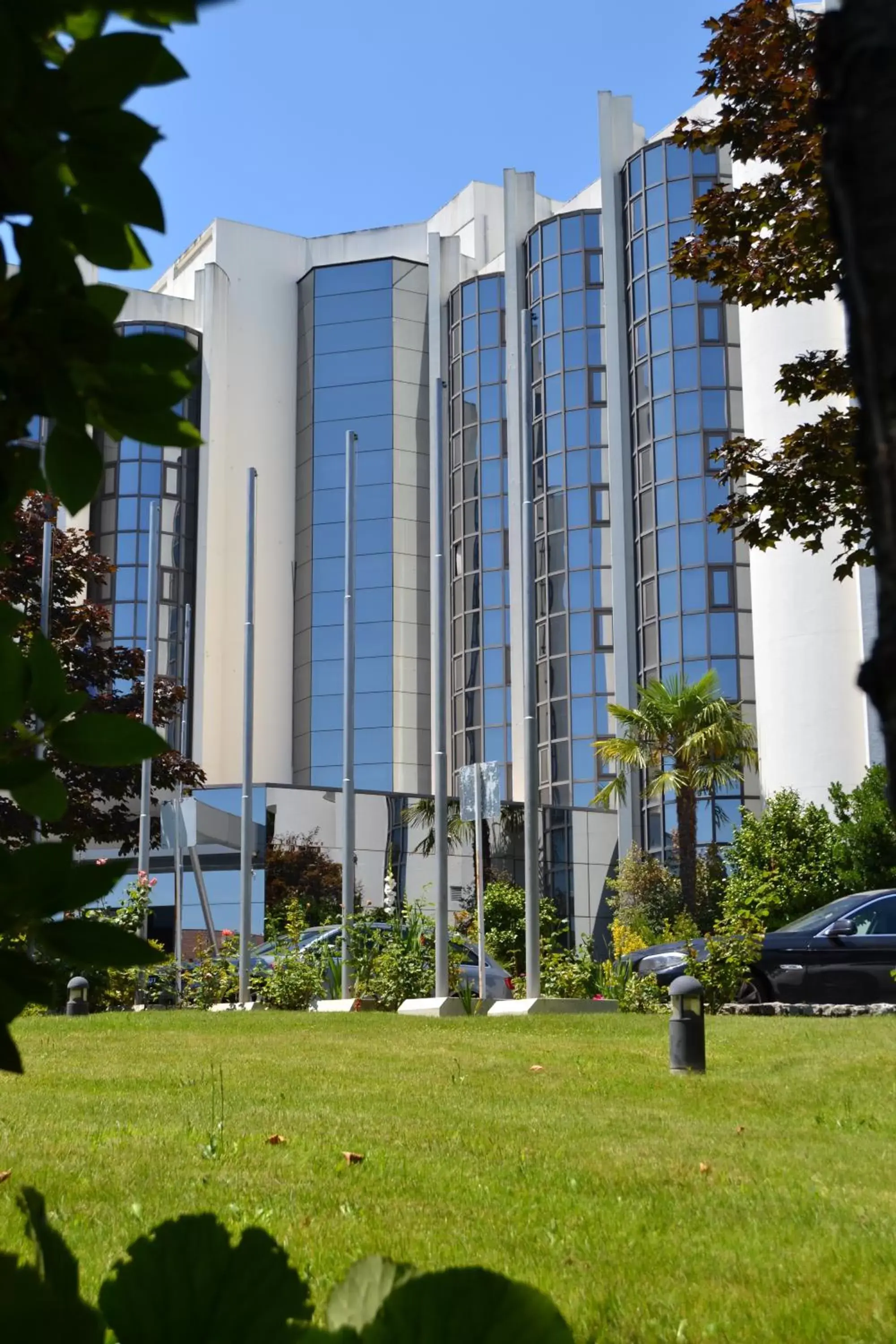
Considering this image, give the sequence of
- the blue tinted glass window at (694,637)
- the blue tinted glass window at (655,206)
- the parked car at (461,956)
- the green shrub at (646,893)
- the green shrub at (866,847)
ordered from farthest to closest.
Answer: the blue tinted glass window at (655,206), the blue tinted glass window at (694,637), the green shrub at (646,893), the green shrub at (866,847), the parked car at (461,956)

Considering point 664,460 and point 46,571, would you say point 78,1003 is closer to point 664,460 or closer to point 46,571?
point 46,571

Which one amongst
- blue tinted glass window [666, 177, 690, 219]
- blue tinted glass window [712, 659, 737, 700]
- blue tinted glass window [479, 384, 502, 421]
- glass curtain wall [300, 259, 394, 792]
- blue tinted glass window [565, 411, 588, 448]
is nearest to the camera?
blue tinted glass window [712, 659, 737, 700]

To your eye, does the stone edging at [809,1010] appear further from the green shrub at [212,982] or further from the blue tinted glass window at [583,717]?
the blue tinted glass window at [583,717]

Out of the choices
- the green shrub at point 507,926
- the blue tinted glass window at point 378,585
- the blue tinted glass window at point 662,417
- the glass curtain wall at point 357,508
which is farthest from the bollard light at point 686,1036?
the blue tinted glass window at point 378,585

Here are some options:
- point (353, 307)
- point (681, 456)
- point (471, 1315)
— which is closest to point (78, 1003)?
point (471, 1315)

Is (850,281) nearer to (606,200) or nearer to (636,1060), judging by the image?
(636,1060)

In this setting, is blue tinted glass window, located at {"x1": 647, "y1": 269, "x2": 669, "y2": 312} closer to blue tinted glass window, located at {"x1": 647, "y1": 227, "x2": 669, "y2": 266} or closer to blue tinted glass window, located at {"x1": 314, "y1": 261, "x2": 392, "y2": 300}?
blue tinted glass window, located at {"x1": 647, "y1": 227, "x2": 669, "y2": 266}

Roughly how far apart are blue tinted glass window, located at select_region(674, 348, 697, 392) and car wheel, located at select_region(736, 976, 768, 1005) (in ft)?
82.5

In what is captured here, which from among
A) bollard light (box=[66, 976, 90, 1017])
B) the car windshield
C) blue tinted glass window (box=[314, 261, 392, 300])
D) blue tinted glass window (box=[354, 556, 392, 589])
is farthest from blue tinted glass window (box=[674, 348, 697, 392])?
bollard light (box=[66, 976, 90, 1017])

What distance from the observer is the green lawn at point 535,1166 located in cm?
426

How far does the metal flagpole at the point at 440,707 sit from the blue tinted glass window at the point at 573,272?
2104cm

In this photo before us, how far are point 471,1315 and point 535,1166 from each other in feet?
18.8

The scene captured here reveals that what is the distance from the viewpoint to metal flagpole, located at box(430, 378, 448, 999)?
17969 mm

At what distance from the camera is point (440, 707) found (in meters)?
20.6
